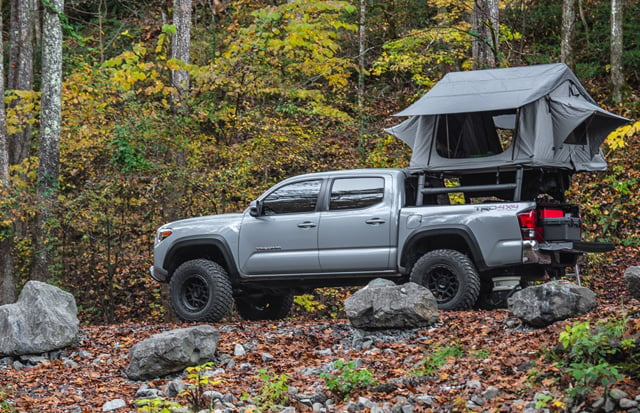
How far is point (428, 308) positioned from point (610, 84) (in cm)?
1325

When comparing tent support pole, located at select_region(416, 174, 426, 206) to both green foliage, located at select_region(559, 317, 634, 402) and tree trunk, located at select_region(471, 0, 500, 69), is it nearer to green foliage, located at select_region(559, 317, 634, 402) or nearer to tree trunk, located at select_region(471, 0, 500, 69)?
green foliage, located at select_region(559, 317, 634, 402)

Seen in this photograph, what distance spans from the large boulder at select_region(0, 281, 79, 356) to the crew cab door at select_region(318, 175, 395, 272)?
3.25 m

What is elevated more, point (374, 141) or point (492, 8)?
point (492, 8)

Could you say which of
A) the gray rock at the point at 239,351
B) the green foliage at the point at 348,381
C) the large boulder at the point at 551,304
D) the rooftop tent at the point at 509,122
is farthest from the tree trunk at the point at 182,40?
the green foliage at the point at 348,381

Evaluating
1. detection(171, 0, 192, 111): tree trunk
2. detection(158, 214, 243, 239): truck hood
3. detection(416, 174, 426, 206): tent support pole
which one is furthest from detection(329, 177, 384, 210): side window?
detection(171, 0, 192, 111): tree trunk

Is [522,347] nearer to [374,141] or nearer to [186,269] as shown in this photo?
[186,269]

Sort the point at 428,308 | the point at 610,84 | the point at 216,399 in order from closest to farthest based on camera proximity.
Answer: the point at 216,399, the point at 428,308, the point at 610,84

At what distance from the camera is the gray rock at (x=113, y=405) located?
7.36 meters

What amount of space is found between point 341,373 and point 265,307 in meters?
4.71

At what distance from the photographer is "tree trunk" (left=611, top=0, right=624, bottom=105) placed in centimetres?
1891

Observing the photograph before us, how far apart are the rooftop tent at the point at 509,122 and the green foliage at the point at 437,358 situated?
9.85 ft

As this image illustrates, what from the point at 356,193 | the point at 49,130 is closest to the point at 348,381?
the point at 356,193

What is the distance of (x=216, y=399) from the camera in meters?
7.25

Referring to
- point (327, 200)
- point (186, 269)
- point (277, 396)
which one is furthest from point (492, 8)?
point (277, 396)
